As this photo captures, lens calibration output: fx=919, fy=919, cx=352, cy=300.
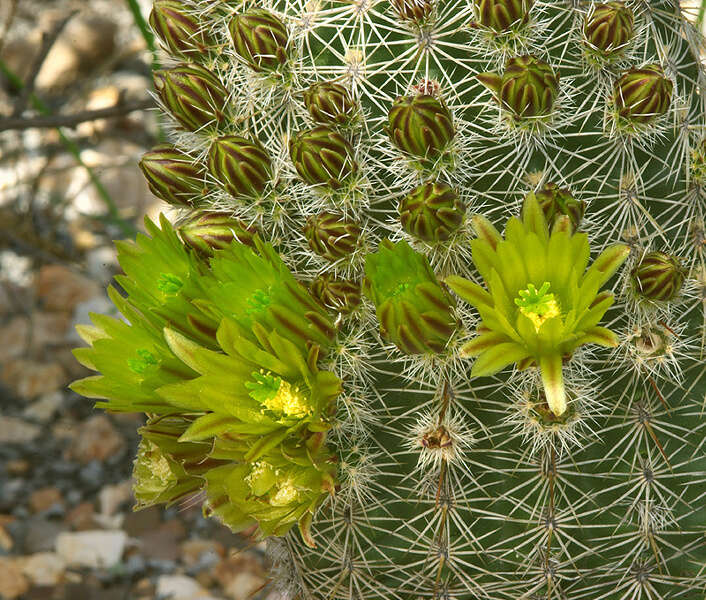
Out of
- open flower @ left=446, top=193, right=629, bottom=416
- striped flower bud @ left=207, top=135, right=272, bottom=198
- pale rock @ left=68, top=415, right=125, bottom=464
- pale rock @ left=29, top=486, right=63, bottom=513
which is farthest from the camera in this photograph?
pale rock @ left=68, top=415, right=125, bottom=464

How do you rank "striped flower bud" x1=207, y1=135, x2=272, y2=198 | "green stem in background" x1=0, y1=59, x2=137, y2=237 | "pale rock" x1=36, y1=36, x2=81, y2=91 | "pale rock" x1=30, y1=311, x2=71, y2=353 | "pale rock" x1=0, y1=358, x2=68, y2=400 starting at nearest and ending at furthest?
"striped flower bud" x1=207, y1=135, x2=272, y2=198
"green stem in background" x1=0, y1=59, x2=137, y2=237
"pale rock" x1=0, y1=358, x2=68, y2=400
"pale rock" x1=30, y1=311, x2=71, y2=353
"pale rock" x1=36, y1=36, x2=81, y2=91

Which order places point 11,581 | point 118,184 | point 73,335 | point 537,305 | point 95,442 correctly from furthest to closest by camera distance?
point 118,184
point 73,335
point 95,442
point 11,581
point 537,305

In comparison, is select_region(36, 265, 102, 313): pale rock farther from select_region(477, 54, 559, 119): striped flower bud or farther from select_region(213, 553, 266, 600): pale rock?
select_region(477, 54, 559, 119): striped flower bud

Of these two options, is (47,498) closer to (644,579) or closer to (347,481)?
(347,481)

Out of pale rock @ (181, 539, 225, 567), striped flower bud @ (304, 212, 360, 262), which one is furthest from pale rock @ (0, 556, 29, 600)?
striped flower bud @ (304, 212, 360, 262)

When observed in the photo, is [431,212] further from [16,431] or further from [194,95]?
[16,431]

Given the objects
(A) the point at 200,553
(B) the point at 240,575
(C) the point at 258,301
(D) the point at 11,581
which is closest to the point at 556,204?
(C) the point at 258,301
